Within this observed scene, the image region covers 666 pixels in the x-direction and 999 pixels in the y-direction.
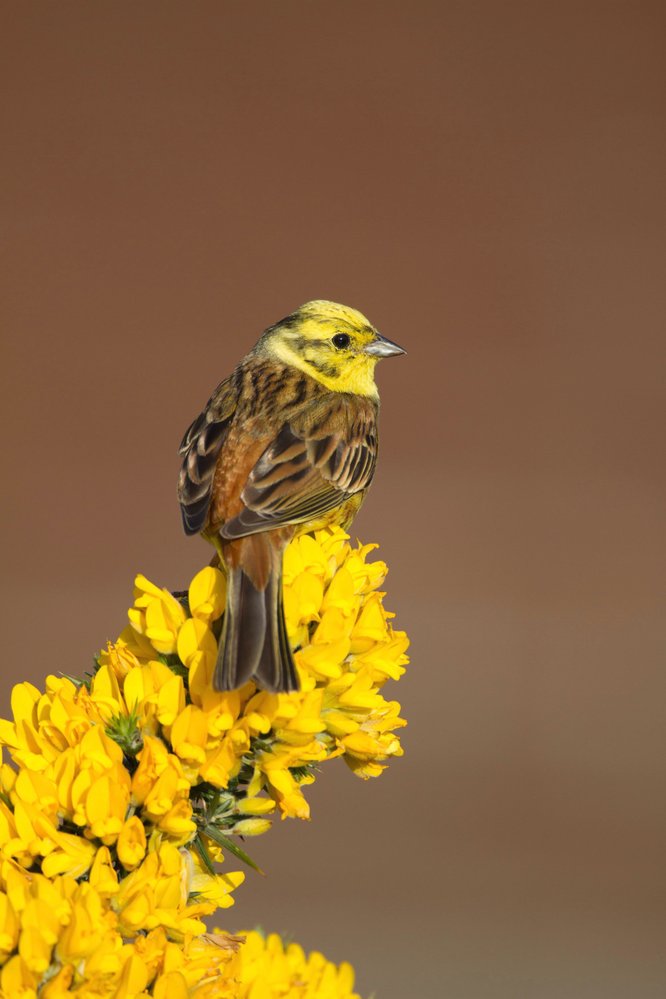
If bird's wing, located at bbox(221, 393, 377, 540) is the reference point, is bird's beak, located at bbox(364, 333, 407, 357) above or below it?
above

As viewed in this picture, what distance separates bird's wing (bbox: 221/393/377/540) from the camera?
4.90ft

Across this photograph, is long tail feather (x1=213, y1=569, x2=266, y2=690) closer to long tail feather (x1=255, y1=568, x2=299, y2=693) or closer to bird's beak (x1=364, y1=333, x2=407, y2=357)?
long tail feather (x1=255, y1=568, x2=299, y2=693)

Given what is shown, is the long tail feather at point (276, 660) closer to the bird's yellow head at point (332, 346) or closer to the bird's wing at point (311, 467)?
the bird's wing at point (311, 467)

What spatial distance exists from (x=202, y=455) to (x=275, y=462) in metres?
0.12

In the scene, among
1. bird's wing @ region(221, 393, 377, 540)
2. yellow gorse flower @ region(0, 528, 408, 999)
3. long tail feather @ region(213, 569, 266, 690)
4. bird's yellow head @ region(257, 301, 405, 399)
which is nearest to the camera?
yellow gorse flower @ region(0, 528, 408, 999)

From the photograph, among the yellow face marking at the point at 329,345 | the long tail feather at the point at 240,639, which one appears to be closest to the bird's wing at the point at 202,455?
the yellow face marking at the point at 329,345

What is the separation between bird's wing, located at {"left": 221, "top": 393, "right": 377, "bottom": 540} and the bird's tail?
0.29 metres

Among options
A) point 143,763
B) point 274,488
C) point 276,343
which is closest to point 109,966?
point 143,763

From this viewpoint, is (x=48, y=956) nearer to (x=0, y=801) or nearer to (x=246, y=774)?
(x=0, y=801)

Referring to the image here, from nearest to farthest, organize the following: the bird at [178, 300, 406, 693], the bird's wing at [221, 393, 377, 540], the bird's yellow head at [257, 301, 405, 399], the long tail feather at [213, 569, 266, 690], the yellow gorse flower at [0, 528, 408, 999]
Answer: the yellow gorse flower at [0, 528, 408, 999], the long tail feather at [213, 569, 266, 690], the bird at [178, 300, 406, 693], the bird's wing at [221, 393, 377, 540], the bird's yellow head at [257, 301, 405, 399]

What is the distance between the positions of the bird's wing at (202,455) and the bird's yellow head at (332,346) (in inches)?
7.1

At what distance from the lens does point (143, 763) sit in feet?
2.95

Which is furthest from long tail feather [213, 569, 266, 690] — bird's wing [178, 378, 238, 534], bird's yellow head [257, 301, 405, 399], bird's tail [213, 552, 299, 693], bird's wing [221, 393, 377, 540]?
bird's yellow head [257, 301, 405, 399]

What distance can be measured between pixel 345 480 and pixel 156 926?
1.06 meters
